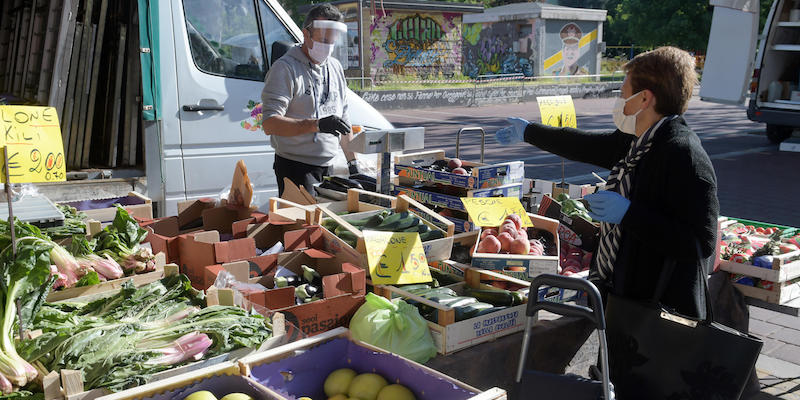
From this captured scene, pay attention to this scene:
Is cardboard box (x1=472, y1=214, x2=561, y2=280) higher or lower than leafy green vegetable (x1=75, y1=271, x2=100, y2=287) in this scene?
lower

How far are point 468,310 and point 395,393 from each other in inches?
30.2

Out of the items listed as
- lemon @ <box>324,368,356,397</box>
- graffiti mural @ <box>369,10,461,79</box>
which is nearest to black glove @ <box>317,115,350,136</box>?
lemon @ <box>324,368,356,397</box>

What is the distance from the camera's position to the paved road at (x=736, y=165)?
4492 millimetres

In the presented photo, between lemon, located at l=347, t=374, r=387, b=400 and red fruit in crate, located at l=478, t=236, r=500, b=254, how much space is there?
139 centimetres

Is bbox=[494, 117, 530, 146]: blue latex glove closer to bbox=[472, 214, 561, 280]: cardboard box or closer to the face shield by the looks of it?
bbox=[472, 214, 561, 280]: cardboard box

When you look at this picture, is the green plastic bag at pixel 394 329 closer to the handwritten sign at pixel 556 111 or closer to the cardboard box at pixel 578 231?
the cardboard box at pixel 578 231

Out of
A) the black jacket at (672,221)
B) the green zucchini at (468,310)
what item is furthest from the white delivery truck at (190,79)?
the black jacket at (672,221)

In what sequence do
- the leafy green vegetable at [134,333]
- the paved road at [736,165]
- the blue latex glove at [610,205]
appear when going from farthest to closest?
1. the paved road at [736,165]
2. the blue latex glove at [610,205]
3. the leafy green vegetable at [134,333]

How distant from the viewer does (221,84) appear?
5387mm

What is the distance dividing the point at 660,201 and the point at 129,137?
436cm

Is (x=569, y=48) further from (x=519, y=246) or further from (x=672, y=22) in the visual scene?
(x=519, y=246)

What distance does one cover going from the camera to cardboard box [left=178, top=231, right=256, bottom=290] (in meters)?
3.06

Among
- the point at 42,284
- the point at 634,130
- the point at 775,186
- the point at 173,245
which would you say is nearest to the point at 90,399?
the point at 42,284

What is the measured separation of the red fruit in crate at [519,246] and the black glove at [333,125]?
1228mm
